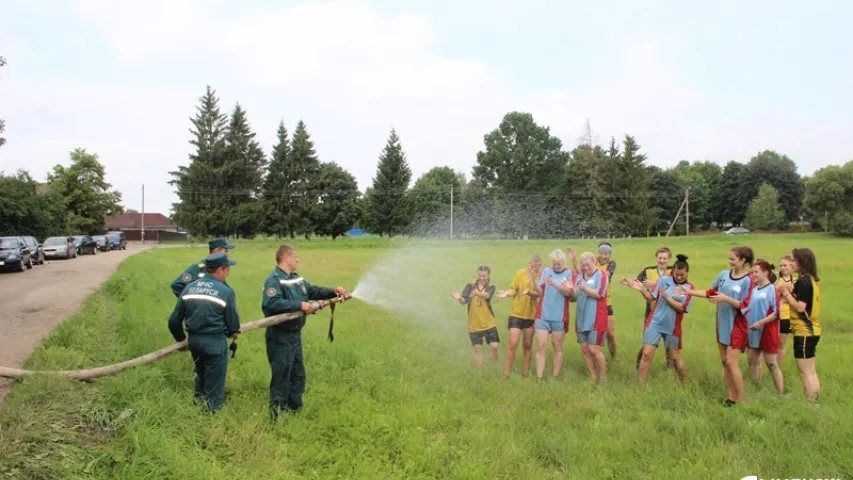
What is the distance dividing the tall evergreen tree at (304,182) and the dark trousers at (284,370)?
195ft

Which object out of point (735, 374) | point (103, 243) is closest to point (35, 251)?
point (103, 243)

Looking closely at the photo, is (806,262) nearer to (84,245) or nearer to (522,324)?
(522,324)

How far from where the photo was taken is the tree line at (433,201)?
63594 millimetres

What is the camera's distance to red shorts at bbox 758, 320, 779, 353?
696cm

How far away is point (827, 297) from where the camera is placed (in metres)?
15.0

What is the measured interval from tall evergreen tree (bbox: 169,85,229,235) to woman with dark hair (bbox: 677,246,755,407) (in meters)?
62.0

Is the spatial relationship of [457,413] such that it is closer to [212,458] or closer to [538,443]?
[538,443]

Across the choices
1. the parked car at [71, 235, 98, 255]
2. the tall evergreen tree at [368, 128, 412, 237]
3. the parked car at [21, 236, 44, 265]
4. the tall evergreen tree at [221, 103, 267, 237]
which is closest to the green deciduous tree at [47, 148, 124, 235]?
the tall evergreen tree at [221, 103, 267, 237]

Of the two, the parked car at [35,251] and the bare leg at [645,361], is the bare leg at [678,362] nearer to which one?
the bare leg at [645,361]

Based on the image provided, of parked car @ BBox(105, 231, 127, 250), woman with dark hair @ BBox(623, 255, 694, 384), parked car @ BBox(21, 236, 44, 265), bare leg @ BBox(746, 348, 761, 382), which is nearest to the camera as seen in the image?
bare leg @ BBox(746, 348, 761, 382)

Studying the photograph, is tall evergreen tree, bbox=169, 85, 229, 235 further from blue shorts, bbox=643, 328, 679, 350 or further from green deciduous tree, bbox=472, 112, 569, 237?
blue shorts, bbox=643, 328, 679, 350

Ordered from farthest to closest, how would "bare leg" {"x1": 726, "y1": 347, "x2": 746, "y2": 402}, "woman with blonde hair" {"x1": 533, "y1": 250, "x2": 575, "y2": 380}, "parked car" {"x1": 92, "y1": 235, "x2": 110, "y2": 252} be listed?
1. "parked car" {"x1": 92, "y1": 235, "x2": 110, "y2": 252}
2. "woman with blonde hair" {"x1": 533, "y1": 250, "x2": 575, "y2": 380}
3. "bare leg" {"x1": 726, "y1": 347, "x2": 746, "y2": 402}

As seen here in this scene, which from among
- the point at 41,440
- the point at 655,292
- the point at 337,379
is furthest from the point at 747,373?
the point at 41,440

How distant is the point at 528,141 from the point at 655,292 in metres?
67.6
